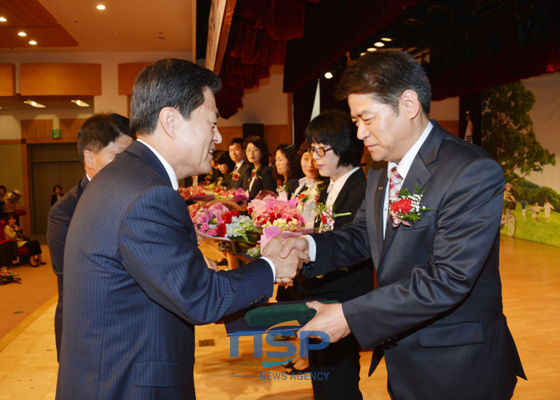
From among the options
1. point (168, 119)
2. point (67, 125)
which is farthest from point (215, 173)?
point (168, 119)

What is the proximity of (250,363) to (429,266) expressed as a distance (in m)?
2.76

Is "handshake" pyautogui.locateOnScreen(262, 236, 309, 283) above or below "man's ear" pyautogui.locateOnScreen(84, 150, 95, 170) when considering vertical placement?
below

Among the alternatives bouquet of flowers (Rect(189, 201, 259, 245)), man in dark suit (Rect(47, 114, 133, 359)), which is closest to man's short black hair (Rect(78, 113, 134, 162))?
man in dark suit (Rect(47, 114, 133, 359))

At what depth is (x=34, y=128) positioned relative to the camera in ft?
43.0

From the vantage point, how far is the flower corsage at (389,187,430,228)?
4.81ft

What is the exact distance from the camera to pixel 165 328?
1.27 meters

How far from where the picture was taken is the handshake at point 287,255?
176cm

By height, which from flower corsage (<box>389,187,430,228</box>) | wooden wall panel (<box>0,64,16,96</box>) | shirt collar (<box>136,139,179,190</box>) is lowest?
flower corsage (<box>389,187,430,228</box>)

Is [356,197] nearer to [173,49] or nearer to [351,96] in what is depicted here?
[351,96]

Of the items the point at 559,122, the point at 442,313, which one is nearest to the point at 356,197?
the point at 442,313

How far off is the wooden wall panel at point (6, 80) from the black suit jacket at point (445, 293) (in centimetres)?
1233

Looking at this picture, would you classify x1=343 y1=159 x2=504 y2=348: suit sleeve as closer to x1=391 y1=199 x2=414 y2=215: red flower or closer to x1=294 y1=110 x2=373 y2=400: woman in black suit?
x1=391 y1=199 x2=414 y2=215: red flower

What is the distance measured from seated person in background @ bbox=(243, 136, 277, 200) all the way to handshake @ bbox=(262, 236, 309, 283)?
3.65 meters

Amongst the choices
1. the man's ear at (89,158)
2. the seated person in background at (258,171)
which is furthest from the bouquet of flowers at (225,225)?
the seated person in background at (258,171)
